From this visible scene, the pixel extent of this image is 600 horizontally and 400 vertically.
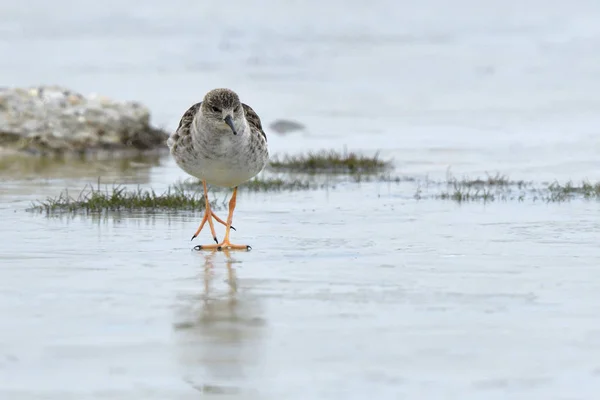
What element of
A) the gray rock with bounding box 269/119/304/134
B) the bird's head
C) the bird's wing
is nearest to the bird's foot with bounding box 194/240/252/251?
the bird's head

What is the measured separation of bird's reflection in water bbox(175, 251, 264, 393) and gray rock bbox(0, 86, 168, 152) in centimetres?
1214

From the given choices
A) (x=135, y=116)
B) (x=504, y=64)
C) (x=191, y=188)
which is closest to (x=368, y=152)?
(x=135, y=116)

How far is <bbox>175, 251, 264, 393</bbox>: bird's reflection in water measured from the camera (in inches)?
259

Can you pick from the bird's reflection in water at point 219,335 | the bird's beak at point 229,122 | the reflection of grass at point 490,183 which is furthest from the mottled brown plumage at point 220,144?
the reflection of grass at point 490,183

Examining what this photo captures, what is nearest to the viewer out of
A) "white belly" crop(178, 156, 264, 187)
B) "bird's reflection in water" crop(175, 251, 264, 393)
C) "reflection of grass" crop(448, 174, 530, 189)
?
"bird's reflection in water" crop(175, 251, 264, 393)

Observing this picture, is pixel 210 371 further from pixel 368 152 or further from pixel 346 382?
pixel 368 152

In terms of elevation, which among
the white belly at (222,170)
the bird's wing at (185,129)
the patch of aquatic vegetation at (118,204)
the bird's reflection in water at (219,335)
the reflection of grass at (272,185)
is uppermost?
the bird's wing at (185,129)

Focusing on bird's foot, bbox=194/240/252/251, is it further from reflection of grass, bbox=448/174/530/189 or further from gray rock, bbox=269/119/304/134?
gray rock, bbox=269/119/304/134

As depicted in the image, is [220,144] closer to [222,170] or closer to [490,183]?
[222,170]

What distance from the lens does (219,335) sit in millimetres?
7441

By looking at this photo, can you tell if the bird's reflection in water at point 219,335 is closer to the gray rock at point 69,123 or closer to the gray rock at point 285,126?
the gray rock at point 69,123

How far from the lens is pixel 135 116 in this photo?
21906 mm

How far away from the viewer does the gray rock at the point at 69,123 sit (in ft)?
69.0

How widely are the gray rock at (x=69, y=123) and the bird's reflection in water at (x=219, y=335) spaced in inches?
478
